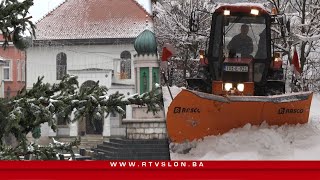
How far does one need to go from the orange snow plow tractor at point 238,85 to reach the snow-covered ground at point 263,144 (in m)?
0.02

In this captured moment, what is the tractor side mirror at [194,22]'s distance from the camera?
296 cm

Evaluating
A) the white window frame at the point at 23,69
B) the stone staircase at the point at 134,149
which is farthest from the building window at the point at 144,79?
the white window frame at the point at 23,69

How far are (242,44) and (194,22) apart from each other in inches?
5.4

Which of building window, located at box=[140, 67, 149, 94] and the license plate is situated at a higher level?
the license plate

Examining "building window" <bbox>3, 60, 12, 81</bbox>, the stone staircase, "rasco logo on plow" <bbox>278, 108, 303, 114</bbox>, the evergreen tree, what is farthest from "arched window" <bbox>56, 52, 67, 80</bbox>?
"rasco logo on plow" <bbox>278, 108, 303, 114</bbox>

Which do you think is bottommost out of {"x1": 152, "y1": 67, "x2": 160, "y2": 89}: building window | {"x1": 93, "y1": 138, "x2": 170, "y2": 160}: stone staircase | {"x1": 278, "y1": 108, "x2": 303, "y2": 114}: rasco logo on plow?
{"x1": 93, "y1": 138, "x2": 170, "y2": 160}: stone staircase

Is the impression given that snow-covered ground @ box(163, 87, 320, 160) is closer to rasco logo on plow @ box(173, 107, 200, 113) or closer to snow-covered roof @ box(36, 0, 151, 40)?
rasco logo on plow @ box(173, 107, 200, 113)

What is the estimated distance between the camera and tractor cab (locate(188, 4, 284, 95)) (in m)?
2.96

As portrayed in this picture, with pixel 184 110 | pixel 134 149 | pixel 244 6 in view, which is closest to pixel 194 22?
pixel 244 6

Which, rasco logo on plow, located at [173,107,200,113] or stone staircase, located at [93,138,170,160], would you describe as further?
rasco logo on plow, located at [173,107,200,113]

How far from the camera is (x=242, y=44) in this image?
3016 millimetres

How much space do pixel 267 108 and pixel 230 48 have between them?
0.17 meters

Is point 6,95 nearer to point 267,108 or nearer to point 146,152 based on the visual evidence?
point 146,152

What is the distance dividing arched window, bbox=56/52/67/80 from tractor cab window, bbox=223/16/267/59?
40 centimetres
